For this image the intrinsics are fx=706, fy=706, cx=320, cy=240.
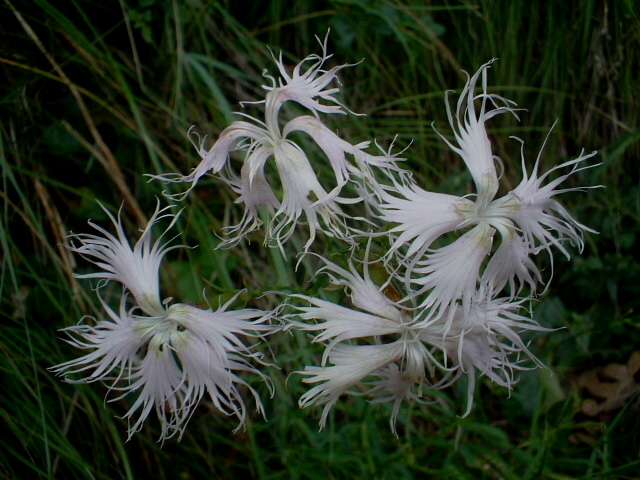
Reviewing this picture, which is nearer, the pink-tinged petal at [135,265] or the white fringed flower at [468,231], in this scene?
the white fringed flower at [468,231]

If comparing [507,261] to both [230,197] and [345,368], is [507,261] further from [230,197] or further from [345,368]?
[230,197]

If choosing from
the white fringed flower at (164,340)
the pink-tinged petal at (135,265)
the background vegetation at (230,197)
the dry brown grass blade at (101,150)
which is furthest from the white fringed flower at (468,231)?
the dry brown grass blade at (101,150)

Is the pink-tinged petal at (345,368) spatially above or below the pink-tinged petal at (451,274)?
below

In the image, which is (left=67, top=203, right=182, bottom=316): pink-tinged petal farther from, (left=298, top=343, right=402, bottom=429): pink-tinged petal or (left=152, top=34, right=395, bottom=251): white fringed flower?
(left=298, top=343, right=402, bottom=429): pink-tinged petal

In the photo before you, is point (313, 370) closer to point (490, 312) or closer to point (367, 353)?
point (367, 353)

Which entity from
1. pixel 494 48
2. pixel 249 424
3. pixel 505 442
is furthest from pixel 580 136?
pixel 249 424

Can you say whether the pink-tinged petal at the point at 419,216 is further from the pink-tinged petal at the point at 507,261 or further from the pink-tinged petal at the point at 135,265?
the pink-tinged petal at the point at 135,265

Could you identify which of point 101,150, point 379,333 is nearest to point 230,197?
point 101,150

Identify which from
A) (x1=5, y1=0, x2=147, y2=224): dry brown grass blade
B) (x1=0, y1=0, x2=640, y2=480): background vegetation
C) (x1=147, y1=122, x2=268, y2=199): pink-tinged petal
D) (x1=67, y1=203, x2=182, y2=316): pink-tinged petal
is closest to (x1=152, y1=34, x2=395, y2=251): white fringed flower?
(x1=147, y1=122, x2=268, y2=199): pink-tinged petal
